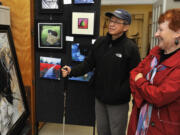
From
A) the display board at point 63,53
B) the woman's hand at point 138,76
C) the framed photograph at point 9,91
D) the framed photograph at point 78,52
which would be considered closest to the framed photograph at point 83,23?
the display board at point 63,53

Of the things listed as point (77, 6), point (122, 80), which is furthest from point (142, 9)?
point (122, 80)

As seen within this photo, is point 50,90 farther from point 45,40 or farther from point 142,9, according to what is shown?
point 142,9

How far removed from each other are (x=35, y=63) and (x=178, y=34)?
1682 millimetres

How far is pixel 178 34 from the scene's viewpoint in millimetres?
1060

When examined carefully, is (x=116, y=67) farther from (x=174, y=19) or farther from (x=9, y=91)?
(x=9, y=91)

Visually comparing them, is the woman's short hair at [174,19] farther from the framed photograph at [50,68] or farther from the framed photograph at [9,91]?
the framed photograph at [50,68]

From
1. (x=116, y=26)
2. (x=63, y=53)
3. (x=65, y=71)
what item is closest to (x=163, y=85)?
(x=116, y=26)

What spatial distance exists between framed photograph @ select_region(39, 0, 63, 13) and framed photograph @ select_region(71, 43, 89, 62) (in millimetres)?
454

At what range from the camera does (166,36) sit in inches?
42.8

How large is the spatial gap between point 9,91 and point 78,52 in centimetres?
90

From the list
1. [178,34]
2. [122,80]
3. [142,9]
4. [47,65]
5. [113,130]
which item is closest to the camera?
[178,34]

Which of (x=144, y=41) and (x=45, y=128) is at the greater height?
(x=144, y=41)

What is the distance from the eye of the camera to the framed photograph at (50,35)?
81.0 inches

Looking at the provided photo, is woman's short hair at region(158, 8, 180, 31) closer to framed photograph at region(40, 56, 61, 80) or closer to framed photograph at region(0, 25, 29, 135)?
→ framed photograph at region(0, 25, 29, 135)
